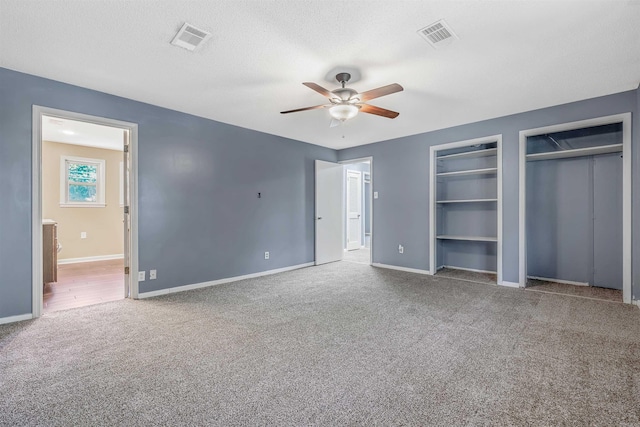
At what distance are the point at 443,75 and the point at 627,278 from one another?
10.5 ft

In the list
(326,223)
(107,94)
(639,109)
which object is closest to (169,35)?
(107,94)

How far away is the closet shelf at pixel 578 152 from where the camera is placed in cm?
379

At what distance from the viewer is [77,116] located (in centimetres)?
333

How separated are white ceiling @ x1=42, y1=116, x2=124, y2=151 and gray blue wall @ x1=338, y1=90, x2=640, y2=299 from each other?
4391 mm

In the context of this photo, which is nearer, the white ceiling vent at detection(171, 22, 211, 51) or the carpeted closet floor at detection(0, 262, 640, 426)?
the carpeted closet floor at detection(0, 262, 640, 426)

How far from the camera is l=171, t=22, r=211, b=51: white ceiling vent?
7.40 ft

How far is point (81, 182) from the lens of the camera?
644 cm

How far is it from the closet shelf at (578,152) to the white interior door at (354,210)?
14.7 feet

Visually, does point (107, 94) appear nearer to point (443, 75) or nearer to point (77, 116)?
point (77, 116)

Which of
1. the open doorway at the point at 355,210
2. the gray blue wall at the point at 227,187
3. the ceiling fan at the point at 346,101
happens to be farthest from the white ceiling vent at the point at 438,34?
the open doorway at the point at 355,210

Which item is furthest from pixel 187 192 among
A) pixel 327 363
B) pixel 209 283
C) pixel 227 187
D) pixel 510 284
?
pixel 510 284

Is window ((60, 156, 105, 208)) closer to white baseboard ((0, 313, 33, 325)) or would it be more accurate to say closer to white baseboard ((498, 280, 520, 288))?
white baseboard ((0, 313, 33, 325))

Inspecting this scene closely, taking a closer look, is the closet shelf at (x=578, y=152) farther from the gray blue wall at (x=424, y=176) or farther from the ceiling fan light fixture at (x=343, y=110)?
the ceiling fan light fixture at (x=343, y=110)

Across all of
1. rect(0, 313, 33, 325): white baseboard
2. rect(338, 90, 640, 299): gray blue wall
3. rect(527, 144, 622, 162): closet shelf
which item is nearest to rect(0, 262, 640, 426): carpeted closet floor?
rect(0, 313, 33, 325): white baseboard
